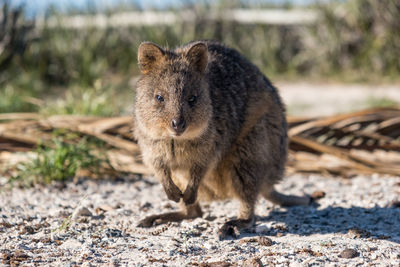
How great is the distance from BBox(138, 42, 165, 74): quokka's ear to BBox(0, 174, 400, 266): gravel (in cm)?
105

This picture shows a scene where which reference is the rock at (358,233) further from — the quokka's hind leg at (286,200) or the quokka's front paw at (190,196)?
the quokka's front paw at (190,196)

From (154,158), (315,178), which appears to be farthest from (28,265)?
(315,178)

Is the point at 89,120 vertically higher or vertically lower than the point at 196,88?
lower

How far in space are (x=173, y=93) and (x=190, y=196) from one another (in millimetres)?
778

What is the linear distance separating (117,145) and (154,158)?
1967 mm

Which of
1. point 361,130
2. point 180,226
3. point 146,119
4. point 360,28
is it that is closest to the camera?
point 146,119

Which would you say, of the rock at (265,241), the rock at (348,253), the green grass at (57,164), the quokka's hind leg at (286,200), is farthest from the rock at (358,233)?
the green grass at (57,164)

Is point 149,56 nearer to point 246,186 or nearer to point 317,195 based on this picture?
point 246,186

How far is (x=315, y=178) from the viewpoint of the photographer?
558 centimetres

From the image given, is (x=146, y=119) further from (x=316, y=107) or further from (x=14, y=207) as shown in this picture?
(x=316, y=107)

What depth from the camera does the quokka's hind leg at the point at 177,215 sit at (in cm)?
402

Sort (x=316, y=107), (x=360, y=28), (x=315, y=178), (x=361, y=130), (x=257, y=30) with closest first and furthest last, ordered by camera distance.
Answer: (x=315, y=178)
(x=361, y=130)
(x=316, y=107)
(x=360, y=28)
(x=257, y=30)

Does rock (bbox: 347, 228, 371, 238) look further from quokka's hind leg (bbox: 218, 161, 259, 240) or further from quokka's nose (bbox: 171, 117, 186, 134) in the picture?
quokka's nose (bbox: 171, 117, 186, 134)

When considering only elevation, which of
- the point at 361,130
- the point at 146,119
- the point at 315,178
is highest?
the point at 146,119
